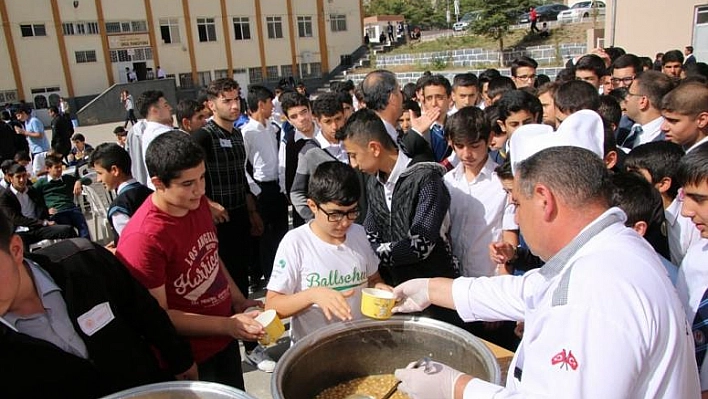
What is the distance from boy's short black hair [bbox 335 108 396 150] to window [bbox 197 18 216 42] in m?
27.9

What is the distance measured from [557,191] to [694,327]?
80 cm

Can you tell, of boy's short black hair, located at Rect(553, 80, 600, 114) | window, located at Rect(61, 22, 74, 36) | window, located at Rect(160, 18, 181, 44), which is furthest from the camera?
window, located at Rect(160, 18, 181, 44)

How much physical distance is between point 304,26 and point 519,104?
29707 millimetres

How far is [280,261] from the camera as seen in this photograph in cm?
209

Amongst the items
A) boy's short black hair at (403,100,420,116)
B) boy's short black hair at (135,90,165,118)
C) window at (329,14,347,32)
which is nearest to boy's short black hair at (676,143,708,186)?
boy's short black hair at (403,100,420,116)

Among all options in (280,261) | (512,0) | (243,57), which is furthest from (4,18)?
(280,261)

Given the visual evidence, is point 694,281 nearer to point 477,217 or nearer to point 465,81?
point 477,217

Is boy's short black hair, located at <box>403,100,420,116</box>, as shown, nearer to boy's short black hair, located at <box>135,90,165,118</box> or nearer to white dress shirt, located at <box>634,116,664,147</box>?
white dress shirt, located at <box>634,116,664,147</box>

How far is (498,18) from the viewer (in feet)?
81.2

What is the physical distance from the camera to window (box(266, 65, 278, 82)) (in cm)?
2980

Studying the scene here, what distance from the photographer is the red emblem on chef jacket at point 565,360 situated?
104cm

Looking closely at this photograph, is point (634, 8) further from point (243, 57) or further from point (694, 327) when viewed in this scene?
point (243, 57)

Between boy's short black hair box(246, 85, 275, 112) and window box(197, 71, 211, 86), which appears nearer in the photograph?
boy's short black hair box(246, 85, 275, 112)

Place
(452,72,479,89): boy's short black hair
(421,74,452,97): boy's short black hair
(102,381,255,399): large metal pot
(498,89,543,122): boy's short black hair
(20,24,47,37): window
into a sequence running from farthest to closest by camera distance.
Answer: (20,24,47,37): window
(452,72,479,89): boy's short black hair
(421,74,452,97): boy's short black hair
(498,89,543,122): boy's short black hair
(102,381,255,399): large metal pot
